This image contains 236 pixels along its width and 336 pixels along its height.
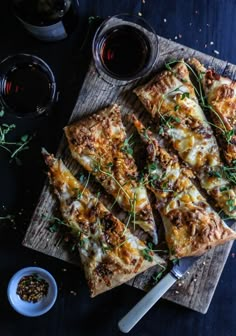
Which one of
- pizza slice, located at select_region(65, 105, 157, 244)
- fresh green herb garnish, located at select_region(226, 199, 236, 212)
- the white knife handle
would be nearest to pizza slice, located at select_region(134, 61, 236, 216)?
fresh green herb garnish, located at select_region(226, 199, 236, 212)

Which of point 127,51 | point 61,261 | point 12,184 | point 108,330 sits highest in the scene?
point 127,51

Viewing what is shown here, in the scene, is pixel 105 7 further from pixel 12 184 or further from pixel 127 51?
pixel 12 184

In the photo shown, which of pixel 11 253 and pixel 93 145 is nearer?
pixel 93 145

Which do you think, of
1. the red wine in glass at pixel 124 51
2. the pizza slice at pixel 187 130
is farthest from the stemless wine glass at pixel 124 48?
the pizza slice at pixel 187 130

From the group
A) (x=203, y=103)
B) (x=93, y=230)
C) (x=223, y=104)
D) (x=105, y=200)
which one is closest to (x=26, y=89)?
(x=105, y=200)

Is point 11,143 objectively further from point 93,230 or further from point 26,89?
point 93,230

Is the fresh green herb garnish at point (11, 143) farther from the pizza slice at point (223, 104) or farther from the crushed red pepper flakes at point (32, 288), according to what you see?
the pizza slice at point (223, 104)

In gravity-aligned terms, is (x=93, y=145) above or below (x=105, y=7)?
below

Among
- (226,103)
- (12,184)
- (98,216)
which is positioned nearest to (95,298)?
(98,216)
